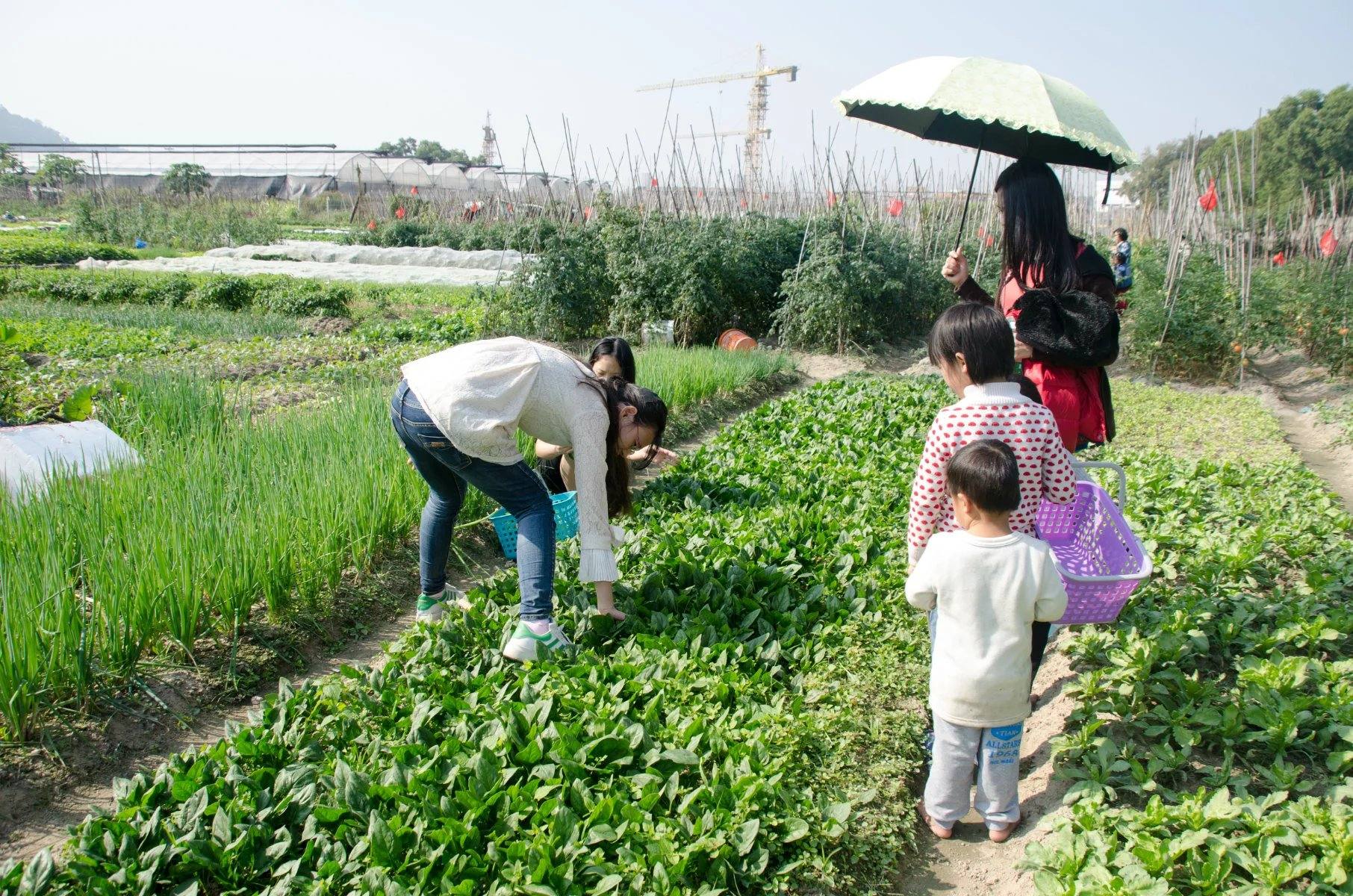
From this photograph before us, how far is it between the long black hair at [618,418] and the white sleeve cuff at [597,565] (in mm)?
159

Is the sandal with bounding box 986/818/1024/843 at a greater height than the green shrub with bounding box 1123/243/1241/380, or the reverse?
the green shrub with bounding box 1123/243/1241/380

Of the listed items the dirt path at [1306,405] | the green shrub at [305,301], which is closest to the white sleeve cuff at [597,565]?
the dirt path at [1306,405]

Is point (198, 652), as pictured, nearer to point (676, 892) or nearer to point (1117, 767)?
point (676, 892)

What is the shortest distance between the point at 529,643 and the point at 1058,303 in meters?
2.13

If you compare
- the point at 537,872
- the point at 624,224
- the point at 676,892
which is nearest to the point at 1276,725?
the point at 676,892

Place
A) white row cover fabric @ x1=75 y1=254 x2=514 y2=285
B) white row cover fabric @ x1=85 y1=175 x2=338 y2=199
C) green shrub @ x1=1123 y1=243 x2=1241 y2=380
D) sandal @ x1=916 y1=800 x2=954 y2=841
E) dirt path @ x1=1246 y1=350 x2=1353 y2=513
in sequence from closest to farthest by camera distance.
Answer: sandal @ x1=916 y1=800 x2=954 y2=841 → dirt path @ x1=1246 y1=350 x2=1353 y2=513 → green shrub @ x1=1123 y1=243 x2=1241 y2=380 → white row cover fabric @ x1=75 y1=254 x2=514 y2=285 → white row cover fabric @ x1=85 y1=175 x2=338 y2=199

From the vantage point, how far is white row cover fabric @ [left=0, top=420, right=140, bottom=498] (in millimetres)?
3953

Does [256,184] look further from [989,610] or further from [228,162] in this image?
[989,610]

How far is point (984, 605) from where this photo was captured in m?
2.33

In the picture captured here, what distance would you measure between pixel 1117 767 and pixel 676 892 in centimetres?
138

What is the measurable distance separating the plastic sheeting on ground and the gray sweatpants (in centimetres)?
1988

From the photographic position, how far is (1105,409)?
3.10m

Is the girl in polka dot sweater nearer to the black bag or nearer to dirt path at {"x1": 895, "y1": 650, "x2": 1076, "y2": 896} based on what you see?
the black bag

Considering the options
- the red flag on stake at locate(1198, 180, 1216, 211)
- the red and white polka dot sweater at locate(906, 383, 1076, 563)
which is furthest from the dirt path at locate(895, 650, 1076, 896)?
the red flag on stake at locate(1198, 180, 1216, 211)
